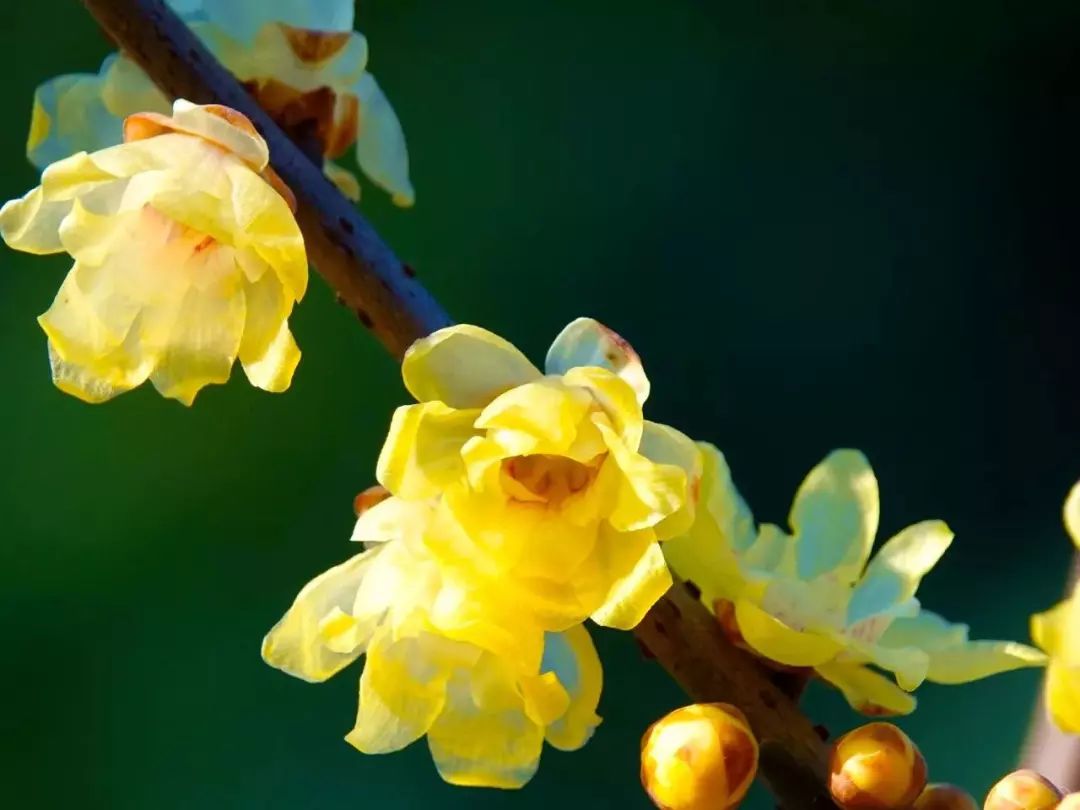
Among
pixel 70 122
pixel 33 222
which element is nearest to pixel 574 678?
pixel 33 222

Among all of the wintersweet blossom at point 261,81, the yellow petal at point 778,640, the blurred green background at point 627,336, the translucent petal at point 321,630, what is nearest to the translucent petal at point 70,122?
the wintersweet blossom at point 261,81

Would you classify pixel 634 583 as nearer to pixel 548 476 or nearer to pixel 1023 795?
pixel 548 476

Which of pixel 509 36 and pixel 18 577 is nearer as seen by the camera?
pixel 18 577

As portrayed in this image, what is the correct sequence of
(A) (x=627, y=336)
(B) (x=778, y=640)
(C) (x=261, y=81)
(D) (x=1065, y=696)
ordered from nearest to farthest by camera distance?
(D) (x=1065, y=696) < (B) (x=778, y=640) < (C) (x=261, y=81) < (A) (x=627, y=336)

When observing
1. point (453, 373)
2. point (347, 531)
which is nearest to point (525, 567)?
point (453, 373)

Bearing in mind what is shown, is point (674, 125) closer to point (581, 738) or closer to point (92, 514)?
point (92, 514)

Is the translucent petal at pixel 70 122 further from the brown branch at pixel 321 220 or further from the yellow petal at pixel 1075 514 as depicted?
the yellow petal at pixel 1075 514
